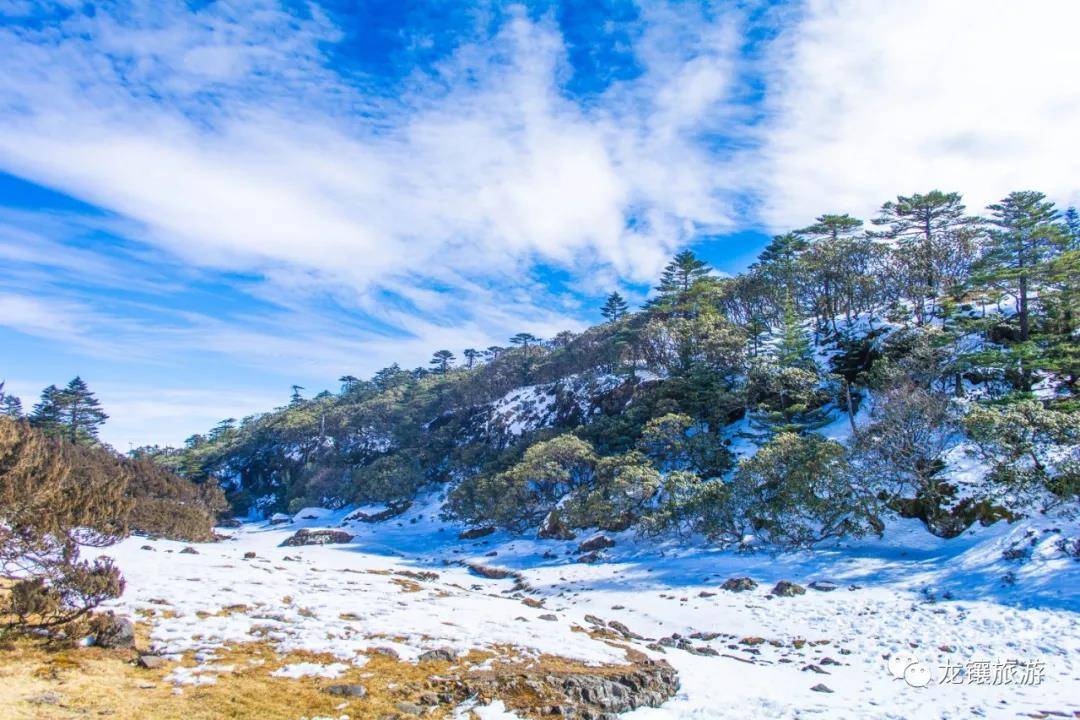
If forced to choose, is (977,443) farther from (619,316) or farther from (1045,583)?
(619,316)

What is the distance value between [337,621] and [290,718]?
5.85 meters

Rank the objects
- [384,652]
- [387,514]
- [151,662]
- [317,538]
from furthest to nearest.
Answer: [387,514]
[317,538]
[384,652]
[151,662]

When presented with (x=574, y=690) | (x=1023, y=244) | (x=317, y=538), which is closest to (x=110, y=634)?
(x=574, y=690)

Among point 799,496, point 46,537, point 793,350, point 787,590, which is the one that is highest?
point 793,350

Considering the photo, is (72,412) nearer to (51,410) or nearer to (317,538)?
(51,410)

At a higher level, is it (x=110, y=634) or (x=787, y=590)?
(x=110, y=634)

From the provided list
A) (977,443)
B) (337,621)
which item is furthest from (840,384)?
(337,621)

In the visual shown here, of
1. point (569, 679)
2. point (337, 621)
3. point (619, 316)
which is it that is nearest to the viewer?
point (569, 679)

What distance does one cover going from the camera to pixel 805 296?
48906 millimetres

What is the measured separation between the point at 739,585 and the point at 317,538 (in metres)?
40.0

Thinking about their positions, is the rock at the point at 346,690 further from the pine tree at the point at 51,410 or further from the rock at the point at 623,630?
the pine tree at the point at 51,410

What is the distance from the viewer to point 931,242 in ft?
143

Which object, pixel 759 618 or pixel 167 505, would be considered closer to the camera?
pixel 759 618

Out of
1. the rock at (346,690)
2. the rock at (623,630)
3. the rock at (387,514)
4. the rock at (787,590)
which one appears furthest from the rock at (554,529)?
the rock at (346,690)
